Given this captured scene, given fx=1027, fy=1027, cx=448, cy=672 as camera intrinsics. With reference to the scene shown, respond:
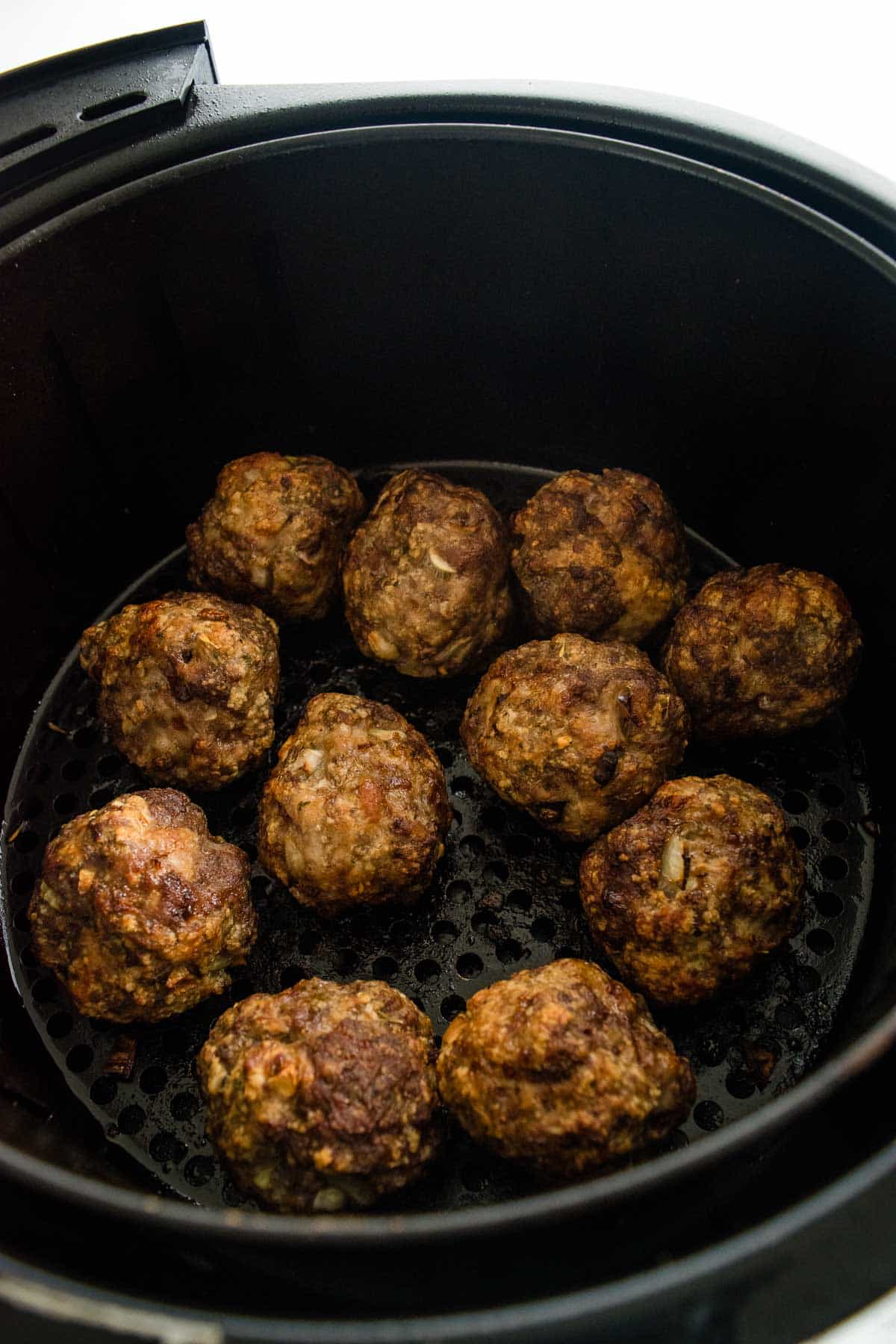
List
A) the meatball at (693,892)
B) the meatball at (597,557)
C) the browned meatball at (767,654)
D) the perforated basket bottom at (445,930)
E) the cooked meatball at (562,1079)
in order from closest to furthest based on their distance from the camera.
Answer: the cooked meatball at (562,1079) < the meatball at (693,892) < the perforated basket bottom at (445,930) < the browned meatball at (767,654) < the meatball at (597,557)

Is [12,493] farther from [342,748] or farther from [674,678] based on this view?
[674,678]

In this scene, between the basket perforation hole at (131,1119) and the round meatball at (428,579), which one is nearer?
the basket perforation hole at (131,1119)

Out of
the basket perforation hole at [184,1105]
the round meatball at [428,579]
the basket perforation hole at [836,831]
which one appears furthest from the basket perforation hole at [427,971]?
the basket perforation hole at [836,831]

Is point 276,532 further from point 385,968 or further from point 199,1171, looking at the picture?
point 199,1171

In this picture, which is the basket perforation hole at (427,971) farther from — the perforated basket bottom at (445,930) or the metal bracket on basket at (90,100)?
the metal bracket on basket at (90,100)

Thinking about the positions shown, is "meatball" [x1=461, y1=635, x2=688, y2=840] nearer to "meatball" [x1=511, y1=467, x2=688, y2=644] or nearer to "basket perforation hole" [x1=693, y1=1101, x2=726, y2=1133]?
"meatball" [x1=511, y1=467, x2=688, y2=644]

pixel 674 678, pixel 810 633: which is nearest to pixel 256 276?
pixel 674 678
